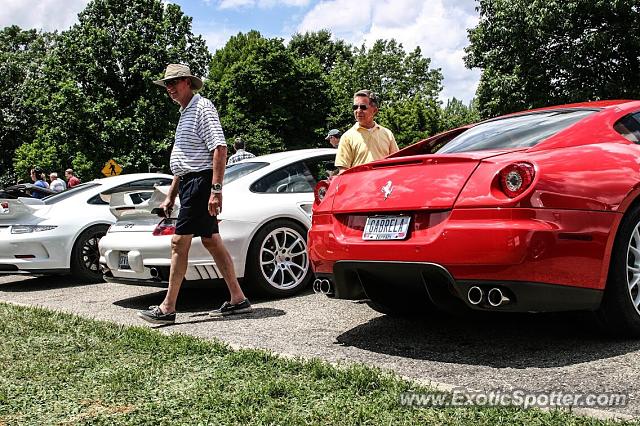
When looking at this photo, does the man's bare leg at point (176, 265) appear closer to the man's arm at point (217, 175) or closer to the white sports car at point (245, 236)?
the man's arm at point (217, 175)

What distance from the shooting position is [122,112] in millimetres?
40156

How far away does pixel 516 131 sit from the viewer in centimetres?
459

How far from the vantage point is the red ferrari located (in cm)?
380

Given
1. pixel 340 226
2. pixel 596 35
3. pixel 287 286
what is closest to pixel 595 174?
pixel 340 226

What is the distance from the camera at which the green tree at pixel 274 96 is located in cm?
4622

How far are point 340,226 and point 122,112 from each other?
3767cm

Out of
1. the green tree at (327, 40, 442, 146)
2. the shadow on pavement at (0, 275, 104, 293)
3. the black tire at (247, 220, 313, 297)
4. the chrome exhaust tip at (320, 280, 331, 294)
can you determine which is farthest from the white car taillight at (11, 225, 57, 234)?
the green tree at (327, 40, 442, 146)

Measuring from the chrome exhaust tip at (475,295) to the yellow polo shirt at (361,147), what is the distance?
112 inches

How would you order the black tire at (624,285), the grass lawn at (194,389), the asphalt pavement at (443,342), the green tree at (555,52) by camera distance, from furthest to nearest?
1. the green tree at (555,52)
2. the black tire at (624,285)
3. the asphalt pavement at (443,342)
4. the grass lawn at (194,389)

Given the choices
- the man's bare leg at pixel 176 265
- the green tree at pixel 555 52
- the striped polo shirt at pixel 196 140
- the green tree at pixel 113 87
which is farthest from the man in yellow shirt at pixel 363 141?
the green tree at pixel 113 87

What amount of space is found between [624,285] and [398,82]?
6837 cm

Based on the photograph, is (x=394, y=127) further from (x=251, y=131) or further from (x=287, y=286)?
(x=287, y=286)

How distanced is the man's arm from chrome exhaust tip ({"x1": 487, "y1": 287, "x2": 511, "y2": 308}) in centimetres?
252

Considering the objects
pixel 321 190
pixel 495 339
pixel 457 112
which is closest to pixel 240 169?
pixel 321 190
